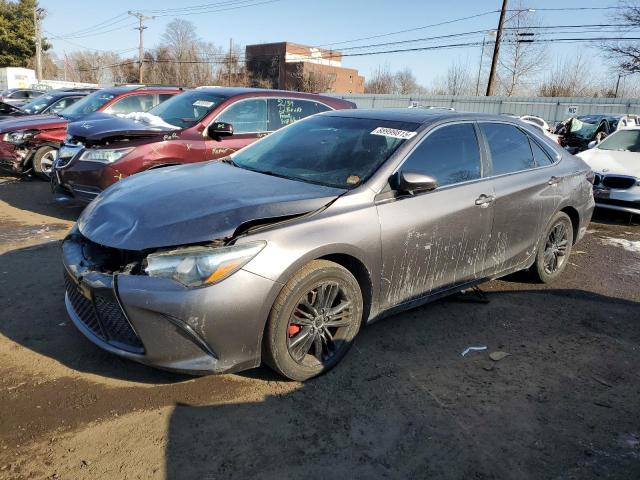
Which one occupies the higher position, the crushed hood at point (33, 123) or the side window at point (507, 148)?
the side window at point (507, 148)

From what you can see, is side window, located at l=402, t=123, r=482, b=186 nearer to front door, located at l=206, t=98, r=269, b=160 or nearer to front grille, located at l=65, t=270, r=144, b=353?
front grille, located at l=65, t=270, r=144, b=353

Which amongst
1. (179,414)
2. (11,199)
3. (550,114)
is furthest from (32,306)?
(550,114)

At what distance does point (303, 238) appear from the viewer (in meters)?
2.96

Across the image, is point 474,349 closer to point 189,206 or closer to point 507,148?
point 507,148

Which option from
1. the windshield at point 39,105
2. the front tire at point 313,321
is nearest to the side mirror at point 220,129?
the front tire at point 313,321

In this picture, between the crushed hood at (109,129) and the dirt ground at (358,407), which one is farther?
the crushed hood at (109,129)

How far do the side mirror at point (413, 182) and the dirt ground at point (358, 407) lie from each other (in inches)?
45.7

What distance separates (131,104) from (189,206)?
7.52 m

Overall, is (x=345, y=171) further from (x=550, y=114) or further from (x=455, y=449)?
(x=550, y=114)

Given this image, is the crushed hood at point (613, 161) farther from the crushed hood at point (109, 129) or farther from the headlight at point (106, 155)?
the headlight at point (106, 155)

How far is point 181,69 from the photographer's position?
59.6 m

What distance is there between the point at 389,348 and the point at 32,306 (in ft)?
9.19

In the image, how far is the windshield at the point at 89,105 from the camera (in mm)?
9570

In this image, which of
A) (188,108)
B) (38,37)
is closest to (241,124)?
(188,108)
